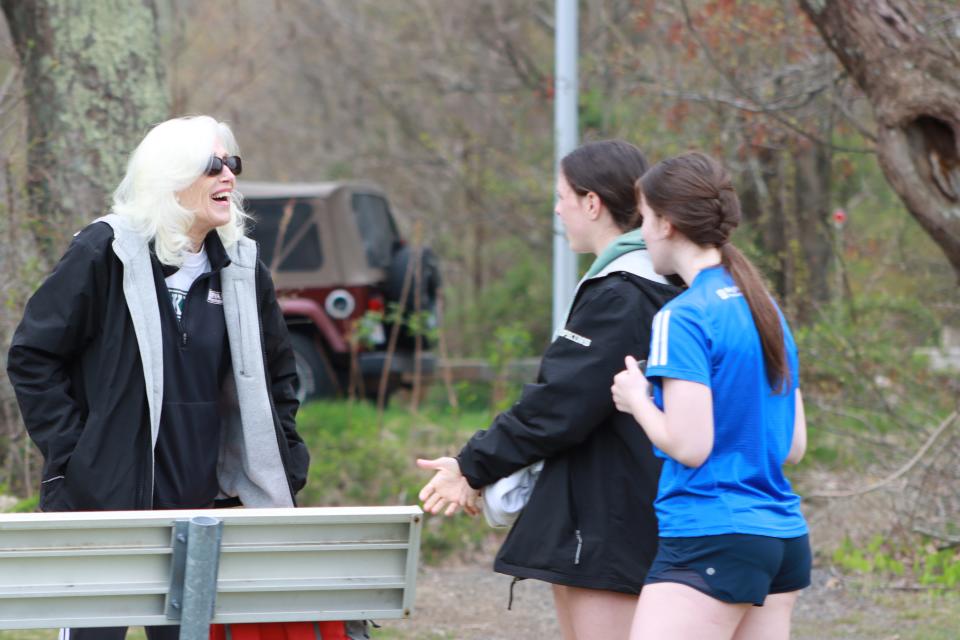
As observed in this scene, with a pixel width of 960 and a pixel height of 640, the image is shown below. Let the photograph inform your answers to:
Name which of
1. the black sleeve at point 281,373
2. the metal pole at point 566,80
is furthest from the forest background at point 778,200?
the black sleeve at point 281,373

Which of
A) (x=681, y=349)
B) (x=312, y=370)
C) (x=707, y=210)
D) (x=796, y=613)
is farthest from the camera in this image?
(x=312, y=370)

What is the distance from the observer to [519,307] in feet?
52.6

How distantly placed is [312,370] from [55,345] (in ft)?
25.0

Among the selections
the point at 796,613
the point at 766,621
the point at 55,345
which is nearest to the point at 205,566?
the point at 55,345

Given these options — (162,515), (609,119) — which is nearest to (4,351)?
(162,515)

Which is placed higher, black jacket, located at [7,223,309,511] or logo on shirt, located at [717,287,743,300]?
logo on shirt, located at [717,287,743,300]

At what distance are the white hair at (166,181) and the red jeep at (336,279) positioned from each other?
7.42m

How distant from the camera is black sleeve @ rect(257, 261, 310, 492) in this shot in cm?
349

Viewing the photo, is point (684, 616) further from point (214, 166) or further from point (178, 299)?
point (214, 166)

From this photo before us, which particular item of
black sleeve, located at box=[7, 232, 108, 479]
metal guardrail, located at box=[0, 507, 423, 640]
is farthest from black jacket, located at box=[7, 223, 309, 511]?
metal guardrail, located at box=[0, 507, 423, 640]

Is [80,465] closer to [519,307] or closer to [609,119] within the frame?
[609,119]

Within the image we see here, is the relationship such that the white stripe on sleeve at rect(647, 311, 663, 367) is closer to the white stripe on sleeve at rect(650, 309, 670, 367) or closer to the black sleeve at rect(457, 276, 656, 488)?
the white stripe on sleeve at rect(650, 309, 670, 367)

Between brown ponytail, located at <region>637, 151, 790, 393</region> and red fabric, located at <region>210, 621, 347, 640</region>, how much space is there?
45.1 inches

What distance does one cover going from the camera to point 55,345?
10.3 feet
